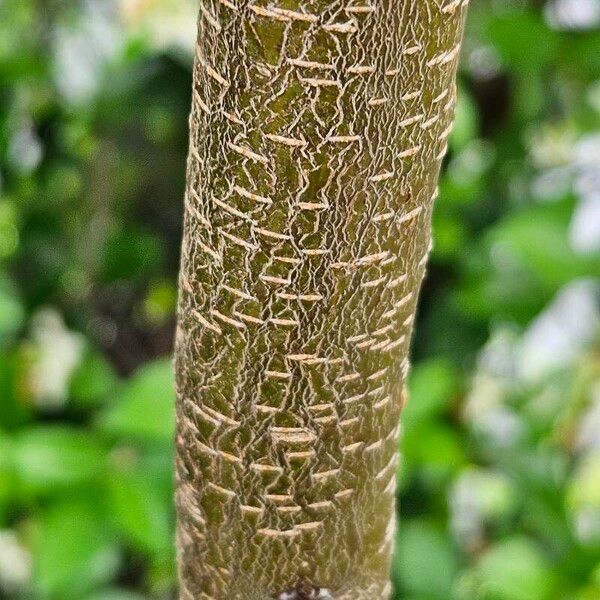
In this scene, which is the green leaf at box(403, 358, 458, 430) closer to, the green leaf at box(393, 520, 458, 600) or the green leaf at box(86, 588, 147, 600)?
the green leaf at box(393, 520, 458, 600)

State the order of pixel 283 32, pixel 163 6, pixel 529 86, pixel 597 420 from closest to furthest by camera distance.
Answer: pixel 283 32, pixel 529 86, pixel 163 6, pixel 597 420

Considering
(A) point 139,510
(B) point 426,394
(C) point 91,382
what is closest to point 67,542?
(A) point 139,510

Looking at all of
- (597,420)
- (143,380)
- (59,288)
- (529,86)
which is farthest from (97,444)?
(597,420)

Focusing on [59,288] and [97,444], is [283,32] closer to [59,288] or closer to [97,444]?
[97,444]

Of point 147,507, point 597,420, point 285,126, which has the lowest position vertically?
point 597,420

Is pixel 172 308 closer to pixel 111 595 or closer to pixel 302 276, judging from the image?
pixel 111 595

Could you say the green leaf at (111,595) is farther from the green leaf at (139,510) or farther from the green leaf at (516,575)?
the green leaf at (516,575)
